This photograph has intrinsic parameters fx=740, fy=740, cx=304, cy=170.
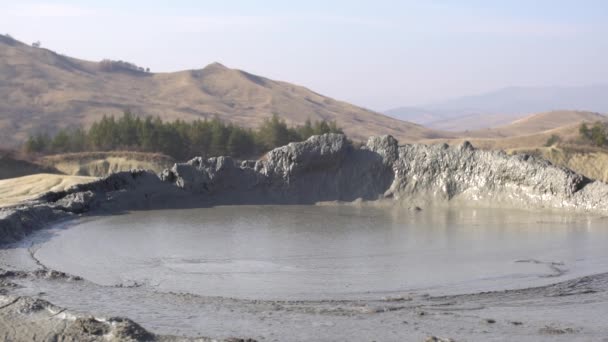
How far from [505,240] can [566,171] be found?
248 inches

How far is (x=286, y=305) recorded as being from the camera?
1072 centimetres

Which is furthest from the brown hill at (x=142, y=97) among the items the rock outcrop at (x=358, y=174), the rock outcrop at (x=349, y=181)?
the rock outcrop at (x=358, y=174)

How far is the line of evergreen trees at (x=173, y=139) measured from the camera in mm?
39094

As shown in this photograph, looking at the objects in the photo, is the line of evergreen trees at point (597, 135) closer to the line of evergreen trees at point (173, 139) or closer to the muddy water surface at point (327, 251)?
the line of evergreen trees at point (173, 139)

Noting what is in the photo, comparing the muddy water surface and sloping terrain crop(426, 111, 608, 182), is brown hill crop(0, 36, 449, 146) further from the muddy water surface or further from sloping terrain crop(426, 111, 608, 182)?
the muddy water surface

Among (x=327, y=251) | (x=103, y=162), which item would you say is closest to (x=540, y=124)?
(x=103, y=162)

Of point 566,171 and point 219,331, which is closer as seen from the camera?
point 219,331

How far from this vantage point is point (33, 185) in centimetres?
2797

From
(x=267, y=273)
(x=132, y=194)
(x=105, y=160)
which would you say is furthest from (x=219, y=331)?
(x=105, y=160)

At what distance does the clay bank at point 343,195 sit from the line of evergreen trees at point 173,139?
13613mm

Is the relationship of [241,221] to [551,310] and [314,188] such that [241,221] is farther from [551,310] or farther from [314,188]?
[551,310]

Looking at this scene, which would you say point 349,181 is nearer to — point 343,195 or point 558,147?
point 343,195

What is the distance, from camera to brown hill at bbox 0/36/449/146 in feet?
284

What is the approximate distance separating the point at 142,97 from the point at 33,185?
84674 mm
